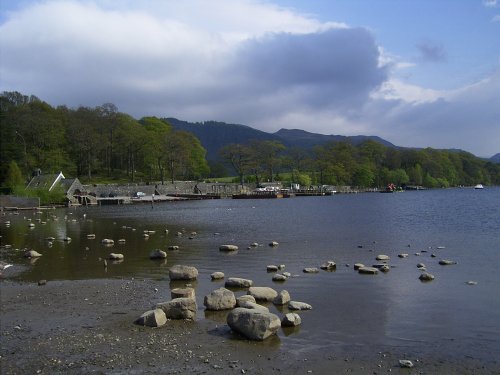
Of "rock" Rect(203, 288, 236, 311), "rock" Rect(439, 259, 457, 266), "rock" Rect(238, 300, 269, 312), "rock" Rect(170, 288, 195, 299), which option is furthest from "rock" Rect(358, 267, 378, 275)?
"rock" Rect(170, 288, 195, 299)

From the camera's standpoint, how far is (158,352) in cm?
1366

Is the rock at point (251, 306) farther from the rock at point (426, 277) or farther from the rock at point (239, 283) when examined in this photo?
the rock at point (426, 277)

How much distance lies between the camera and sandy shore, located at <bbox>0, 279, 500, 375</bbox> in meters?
12.6

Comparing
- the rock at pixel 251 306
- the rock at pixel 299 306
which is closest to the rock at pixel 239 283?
the rock at pixel 299 306

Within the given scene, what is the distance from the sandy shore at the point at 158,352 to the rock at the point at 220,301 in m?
0.79

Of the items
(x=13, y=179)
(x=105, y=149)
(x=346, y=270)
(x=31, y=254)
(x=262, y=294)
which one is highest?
(x=105, y=149)

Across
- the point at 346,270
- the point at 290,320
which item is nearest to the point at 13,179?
the point at 346,270

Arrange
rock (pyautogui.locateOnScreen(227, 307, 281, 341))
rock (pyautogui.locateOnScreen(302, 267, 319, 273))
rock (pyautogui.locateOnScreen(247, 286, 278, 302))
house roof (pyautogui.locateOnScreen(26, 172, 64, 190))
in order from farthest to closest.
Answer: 1. house roof (pyautogui.locateOnScreen(26, 172, 64, 190))
2. rock (pyautogui.locateOnScreen(302, 267, 319, 273))
3. rock (pyautogui.locateOnScreen(247, 286, 278, 302))
4. rock (pyautogui.locateOnScreen(227, 307, 281, 341))

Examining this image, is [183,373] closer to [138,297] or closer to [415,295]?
[138,297]

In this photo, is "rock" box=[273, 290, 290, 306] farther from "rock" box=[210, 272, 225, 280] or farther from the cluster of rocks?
"rock" box=[210, 272, 225, 280]

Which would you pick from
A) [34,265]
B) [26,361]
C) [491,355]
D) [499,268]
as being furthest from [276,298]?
[34,265]

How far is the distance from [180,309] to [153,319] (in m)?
1.17

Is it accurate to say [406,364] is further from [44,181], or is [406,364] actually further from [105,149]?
[105,149]

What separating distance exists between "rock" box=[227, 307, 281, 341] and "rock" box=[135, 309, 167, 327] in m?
2.46
